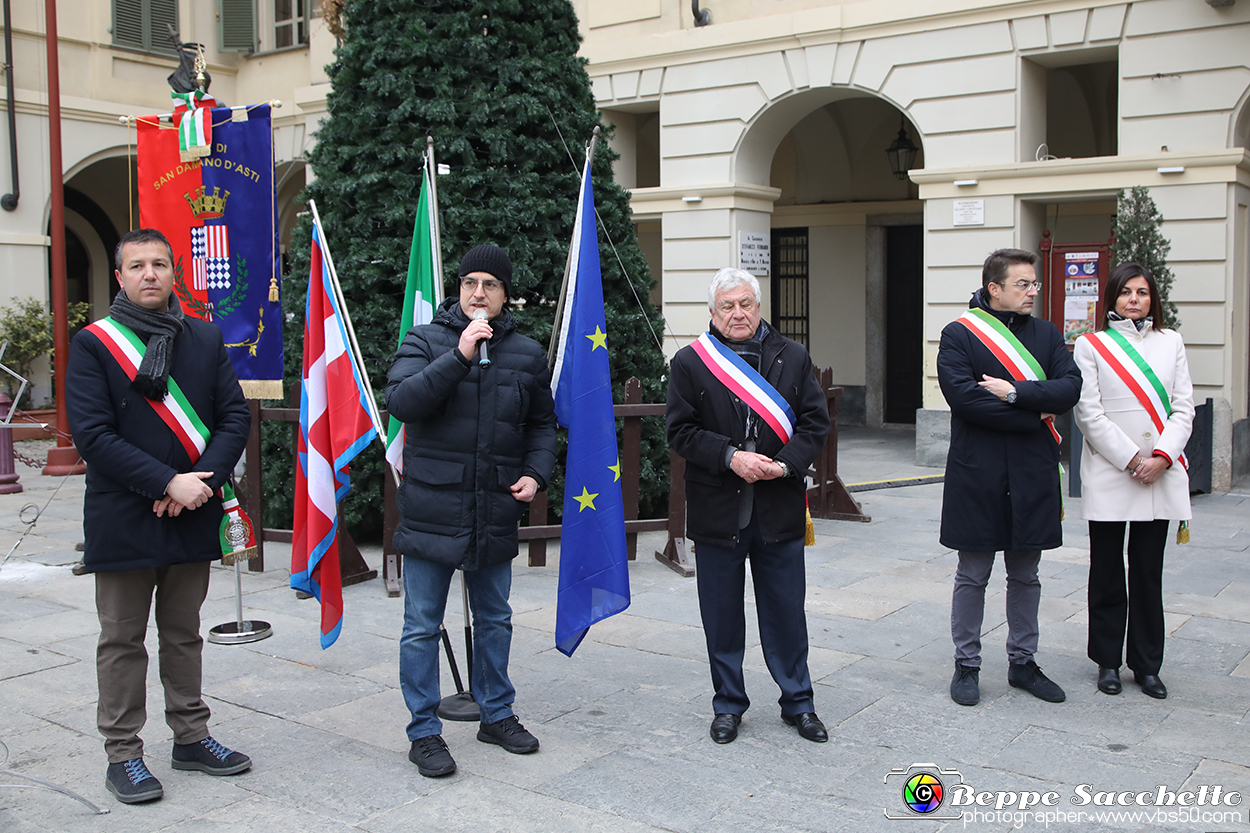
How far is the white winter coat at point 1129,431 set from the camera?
4.86 metres

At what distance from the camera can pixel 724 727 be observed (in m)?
4.36

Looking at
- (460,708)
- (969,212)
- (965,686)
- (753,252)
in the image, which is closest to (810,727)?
(965,686)

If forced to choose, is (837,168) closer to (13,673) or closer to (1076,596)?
(1076,596)

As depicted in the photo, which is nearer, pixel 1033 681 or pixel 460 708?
pixel 460 708

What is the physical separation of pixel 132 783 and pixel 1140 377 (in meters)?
4.26

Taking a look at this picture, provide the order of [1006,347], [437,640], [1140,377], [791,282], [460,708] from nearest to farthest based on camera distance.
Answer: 1. [437,640]
2. [460,708]
3. [1006,347]
4. [1140,377]
5. [791,282]

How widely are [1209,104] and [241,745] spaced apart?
33.2 feet

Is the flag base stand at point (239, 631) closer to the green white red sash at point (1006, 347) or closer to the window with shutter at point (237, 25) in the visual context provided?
the green white red sash at point (1006, 347)

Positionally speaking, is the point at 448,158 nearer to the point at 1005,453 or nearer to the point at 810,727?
the point at 1005,453

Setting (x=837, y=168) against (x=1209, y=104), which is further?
(x=837, y=168)

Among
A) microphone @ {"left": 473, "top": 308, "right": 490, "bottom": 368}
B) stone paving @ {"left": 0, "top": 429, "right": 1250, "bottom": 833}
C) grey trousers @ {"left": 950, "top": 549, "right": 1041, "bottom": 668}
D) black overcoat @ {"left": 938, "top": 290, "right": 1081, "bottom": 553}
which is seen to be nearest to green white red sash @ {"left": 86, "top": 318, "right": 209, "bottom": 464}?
microphone @ {"left": 473, "top": 308, "right": 490, "bottom": 368}

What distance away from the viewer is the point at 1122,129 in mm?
10984

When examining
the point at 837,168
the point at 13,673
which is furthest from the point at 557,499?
the point at 837,168

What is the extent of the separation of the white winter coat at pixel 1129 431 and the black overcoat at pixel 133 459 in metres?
3.52
